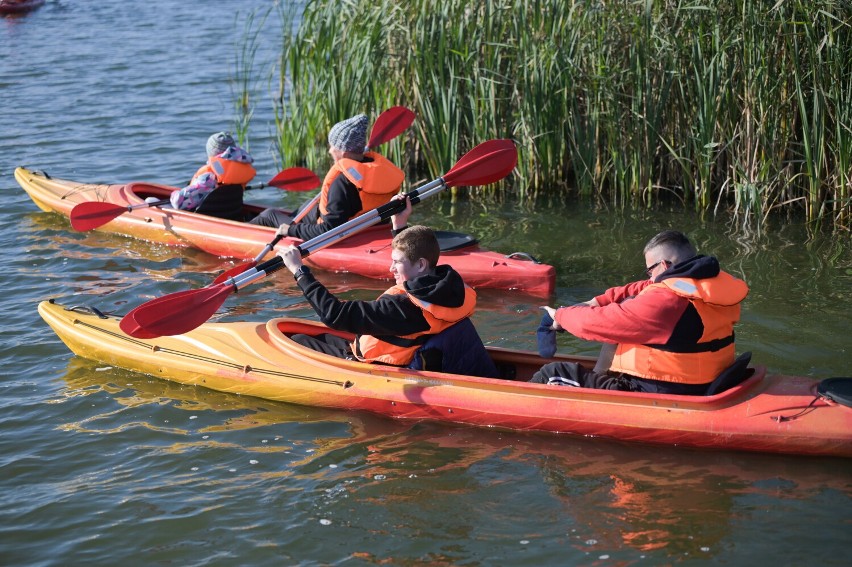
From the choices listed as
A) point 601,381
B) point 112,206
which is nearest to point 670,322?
point 601,381

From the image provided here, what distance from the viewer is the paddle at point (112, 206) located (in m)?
8.23

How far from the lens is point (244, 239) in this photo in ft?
26.5

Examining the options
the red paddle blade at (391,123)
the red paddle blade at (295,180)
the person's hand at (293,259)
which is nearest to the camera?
the person's hand at (293,259)

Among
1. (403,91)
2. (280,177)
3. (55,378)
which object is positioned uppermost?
(403,91)

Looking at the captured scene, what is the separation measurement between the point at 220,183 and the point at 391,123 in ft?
4.80

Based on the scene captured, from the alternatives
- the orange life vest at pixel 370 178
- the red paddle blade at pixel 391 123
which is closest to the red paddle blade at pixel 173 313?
the orange life vest at pixel 370 178

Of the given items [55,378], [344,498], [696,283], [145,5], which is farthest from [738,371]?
[145,5]

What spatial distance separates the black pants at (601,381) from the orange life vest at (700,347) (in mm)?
50

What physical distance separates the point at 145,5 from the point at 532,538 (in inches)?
637

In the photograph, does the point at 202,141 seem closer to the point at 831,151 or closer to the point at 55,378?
the point at 55,378

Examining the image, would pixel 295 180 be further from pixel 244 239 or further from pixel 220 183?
pixel 244 239

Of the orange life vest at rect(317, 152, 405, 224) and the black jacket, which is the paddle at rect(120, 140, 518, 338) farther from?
the orange life vest at rect(317, 152, 405, 224)

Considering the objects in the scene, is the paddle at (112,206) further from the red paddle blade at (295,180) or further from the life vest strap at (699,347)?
the life vest strap at (699,347)

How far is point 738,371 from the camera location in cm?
495
